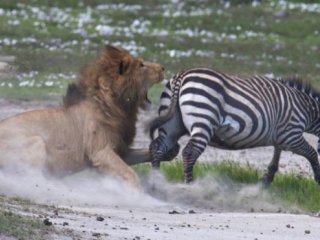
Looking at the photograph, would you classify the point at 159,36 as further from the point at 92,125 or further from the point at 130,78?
the point at 92,125

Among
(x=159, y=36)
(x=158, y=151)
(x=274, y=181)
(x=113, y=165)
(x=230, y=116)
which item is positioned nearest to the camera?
(x=113, y=165)

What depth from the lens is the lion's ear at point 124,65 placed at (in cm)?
1290

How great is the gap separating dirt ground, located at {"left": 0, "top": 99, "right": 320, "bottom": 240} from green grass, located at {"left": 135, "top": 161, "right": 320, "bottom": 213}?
0.18 meters

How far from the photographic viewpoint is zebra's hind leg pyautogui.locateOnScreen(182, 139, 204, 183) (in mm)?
13039

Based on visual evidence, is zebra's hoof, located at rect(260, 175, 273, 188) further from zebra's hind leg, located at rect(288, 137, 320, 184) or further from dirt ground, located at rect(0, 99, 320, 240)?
zebra's hind leg, located at rect(288, 137, 320, 184)

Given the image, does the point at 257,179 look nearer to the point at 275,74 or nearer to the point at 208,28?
the point at 275,74

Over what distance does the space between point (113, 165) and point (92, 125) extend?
21.1 inches

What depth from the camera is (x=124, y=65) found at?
12.9m

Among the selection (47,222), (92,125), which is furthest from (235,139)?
(47,222)

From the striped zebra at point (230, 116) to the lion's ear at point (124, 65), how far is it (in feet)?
1.93

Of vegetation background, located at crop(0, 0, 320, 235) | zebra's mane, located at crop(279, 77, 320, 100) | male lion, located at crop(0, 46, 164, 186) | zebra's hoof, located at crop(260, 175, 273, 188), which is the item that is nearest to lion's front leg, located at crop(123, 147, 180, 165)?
male lion, located at crop(0, 46, 164, 186)

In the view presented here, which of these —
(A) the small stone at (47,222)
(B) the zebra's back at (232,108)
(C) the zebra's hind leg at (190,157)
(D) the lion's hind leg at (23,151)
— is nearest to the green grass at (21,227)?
(A) the small stone at (47,222)

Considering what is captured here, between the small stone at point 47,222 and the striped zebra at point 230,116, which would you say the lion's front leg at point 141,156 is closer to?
the striped zebra at point 230,116

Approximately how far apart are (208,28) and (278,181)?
57.2 feet
